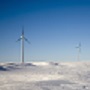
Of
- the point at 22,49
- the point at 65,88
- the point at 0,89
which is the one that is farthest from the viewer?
the point at 22,49

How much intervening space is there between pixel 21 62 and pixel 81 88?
2298 inches

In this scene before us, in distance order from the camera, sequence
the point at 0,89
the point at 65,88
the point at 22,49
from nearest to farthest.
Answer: the point at 0,89
the point at 65,88
the point at 22,49

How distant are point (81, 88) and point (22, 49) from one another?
47.0m

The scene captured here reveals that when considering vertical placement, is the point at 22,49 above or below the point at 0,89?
above

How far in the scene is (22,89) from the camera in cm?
4231

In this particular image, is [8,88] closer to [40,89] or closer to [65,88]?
[40,89]

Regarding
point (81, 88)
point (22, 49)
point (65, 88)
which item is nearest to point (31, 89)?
point (65, 88)

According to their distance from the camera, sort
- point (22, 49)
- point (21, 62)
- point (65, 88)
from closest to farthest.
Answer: point (65, 88), point (22, 49), point (21, 62)

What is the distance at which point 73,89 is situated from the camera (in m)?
44.2

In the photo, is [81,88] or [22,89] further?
[81,88]

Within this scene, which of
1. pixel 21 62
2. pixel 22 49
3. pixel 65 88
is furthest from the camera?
pixel 21 62

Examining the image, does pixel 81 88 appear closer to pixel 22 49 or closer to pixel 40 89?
pixel 40 89

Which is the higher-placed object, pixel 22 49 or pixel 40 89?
pixel 22 49

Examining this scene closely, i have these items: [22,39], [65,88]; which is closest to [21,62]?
[22,39]
